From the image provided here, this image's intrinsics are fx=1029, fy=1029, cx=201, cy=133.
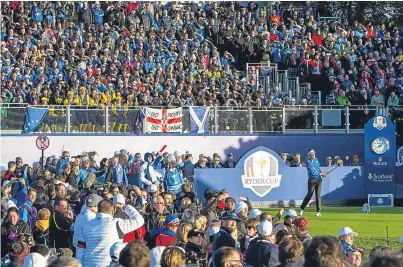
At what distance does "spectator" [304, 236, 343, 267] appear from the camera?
7.55 m

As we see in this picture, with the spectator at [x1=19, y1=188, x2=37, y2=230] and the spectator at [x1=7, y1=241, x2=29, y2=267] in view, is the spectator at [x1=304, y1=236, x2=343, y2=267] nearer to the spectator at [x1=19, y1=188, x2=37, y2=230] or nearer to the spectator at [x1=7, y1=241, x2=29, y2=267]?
the spectator at [x1=7, y1=241, x2=29, y2=267]

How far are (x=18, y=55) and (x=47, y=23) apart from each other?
11.8 ft

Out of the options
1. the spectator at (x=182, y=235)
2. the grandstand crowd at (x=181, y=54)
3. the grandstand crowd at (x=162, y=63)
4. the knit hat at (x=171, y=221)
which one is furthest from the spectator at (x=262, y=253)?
the grandstand crowd at (x=181, y=54)

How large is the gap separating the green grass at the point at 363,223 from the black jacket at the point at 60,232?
6077 millimetres

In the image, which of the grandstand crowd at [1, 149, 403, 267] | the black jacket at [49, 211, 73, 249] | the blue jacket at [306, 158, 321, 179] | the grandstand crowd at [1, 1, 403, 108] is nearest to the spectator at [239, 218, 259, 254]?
the grandstand crowd at [1, 149, 403, 267]

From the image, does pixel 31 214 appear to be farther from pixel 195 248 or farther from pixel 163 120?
pixel 163 120

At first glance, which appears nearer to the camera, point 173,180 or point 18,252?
point 18,252

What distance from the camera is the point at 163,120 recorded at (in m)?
35.3

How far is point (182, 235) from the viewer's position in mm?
12852

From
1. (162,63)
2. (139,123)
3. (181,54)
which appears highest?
(181,54)

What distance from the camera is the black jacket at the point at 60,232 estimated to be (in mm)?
15000

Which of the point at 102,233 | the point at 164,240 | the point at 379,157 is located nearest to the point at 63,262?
the point at 102,233

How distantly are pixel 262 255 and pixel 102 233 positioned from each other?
2082mm

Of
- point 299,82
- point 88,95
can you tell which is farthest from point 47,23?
point 299,82
